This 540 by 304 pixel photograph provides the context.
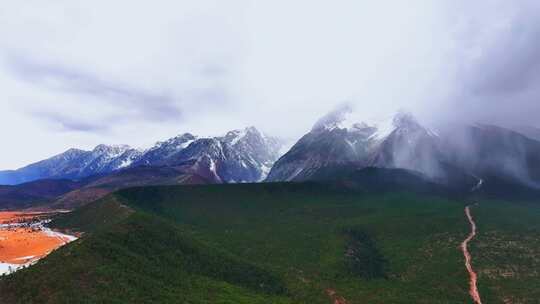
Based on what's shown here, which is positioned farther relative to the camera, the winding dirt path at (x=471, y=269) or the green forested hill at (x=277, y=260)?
the winding dirt path at (x=471, y=269)

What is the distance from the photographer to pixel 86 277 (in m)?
86.3

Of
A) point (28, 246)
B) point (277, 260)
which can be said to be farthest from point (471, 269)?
point (28, 246)

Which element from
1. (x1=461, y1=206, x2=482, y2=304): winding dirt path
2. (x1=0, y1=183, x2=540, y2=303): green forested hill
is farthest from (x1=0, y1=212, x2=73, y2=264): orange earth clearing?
(x1=461, y1=206, x2=482, y2=304): winding dirt path

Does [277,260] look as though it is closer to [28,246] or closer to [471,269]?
[471,269]

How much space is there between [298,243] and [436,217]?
6589cm

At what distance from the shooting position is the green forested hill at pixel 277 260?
291 feet

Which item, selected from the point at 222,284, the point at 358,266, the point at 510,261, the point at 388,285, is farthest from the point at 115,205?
the point at 510,261

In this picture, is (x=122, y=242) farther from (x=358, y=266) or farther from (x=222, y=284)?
(x=358, y=266)

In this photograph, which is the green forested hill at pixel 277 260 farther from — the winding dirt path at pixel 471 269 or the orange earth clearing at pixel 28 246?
the orange earth clearing at pixel 28 246

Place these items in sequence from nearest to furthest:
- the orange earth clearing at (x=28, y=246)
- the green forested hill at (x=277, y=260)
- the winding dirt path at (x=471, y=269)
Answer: the green forested hill at (x=277, y=260) → the winding dirt path at (x=471, y=269) → the orange earth clearing at (x=28, y=246)

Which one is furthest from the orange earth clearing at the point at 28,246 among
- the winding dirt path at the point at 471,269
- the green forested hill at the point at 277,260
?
the winding dirt path at the point at 471,269

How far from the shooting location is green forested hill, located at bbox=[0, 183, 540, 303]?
88812 millimetres

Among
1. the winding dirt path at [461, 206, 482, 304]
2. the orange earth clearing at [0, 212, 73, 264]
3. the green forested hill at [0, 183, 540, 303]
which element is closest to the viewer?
the green forested hill at [0, 183, 540, 303]

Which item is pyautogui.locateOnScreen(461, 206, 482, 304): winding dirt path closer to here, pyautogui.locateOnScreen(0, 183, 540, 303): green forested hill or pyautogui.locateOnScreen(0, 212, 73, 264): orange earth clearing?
pyautogui.locateOnScreen(0, 183, 540, 303): green forested hill
